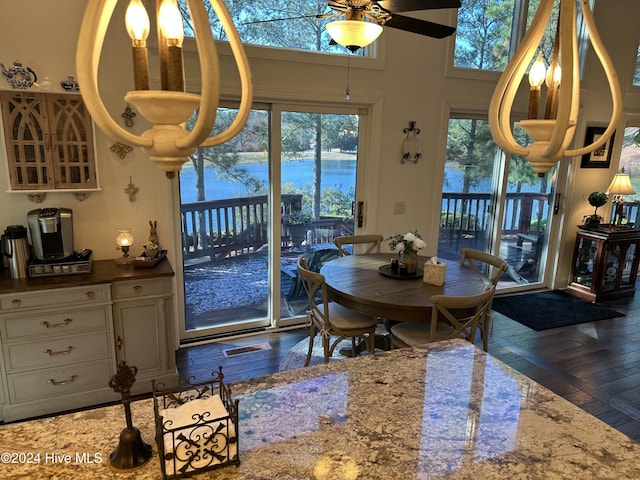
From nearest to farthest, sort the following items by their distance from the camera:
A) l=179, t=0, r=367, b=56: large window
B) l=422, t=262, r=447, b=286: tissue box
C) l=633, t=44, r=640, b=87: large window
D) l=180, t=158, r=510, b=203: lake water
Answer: l=422, t=262, r=447, b=286: tissue box < l=179, t=0, r=367, b=56: large window < l=180, t=158, r=510, b=203: lake water < l=633, t=44, r=640, b=87: large window

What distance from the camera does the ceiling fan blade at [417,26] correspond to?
2.30 metres

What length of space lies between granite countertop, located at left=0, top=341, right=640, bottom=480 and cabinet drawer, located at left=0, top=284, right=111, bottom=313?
1.69 m

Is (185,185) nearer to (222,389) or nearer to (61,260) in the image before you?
(61,260)

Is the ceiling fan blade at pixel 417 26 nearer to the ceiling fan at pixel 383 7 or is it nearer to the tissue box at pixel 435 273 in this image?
the ceiling fan at pixel 383 7

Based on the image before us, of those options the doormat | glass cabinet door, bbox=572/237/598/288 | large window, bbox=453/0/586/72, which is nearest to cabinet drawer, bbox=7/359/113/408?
the doormat

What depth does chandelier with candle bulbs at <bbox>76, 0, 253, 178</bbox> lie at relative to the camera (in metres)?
0.72

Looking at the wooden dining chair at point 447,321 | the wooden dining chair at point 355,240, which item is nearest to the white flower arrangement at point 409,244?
the wooden dining chair at point 447,321

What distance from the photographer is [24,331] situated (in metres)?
2.68

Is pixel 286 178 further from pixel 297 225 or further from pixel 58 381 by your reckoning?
pixel 58 381

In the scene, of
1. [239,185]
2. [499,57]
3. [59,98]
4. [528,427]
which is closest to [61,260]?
[59,98]

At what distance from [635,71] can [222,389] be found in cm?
622

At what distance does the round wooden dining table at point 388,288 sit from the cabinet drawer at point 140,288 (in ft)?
3.63

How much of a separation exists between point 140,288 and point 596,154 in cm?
Result: 518

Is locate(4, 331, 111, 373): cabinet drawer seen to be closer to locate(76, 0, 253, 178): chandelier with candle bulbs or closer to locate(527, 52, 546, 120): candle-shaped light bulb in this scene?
locate(76, 0, 253, 178): chandelier with candle bulbs
